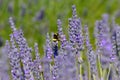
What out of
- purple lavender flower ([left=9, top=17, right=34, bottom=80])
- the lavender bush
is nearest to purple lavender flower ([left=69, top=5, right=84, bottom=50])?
the lavender bush

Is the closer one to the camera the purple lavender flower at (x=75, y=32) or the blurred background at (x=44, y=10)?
the purple lavender flower at (x=75, y=32)

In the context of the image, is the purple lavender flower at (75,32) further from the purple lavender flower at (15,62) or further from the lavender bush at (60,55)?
the purple lavender flower at (15,62)

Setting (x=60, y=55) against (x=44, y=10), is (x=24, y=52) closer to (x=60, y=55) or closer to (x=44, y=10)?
(x=60, y=55)

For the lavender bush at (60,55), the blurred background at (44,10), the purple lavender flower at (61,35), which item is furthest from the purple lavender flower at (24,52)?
the blurred background at (44,10)

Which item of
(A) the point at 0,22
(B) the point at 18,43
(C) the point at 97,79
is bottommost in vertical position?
(C) the point at 97,79

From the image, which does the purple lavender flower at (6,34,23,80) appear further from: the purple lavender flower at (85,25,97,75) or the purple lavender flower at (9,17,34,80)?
the purple lavender flower at (85,25,97,75)

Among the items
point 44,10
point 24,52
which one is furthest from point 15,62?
point 44,10

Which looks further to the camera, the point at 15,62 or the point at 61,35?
the point at 61,35

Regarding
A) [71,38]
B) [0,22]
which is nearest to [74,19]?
[71,38]

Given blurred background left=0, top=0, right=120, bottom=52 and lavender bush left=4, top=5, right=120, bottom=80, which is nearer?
lavender bush left=4, top=5, right=120, bottom=80

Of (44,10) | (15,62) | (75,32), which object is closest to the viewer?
(15,62)

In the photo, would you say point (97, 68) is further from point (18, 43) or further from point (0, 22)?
point (0, 22)
